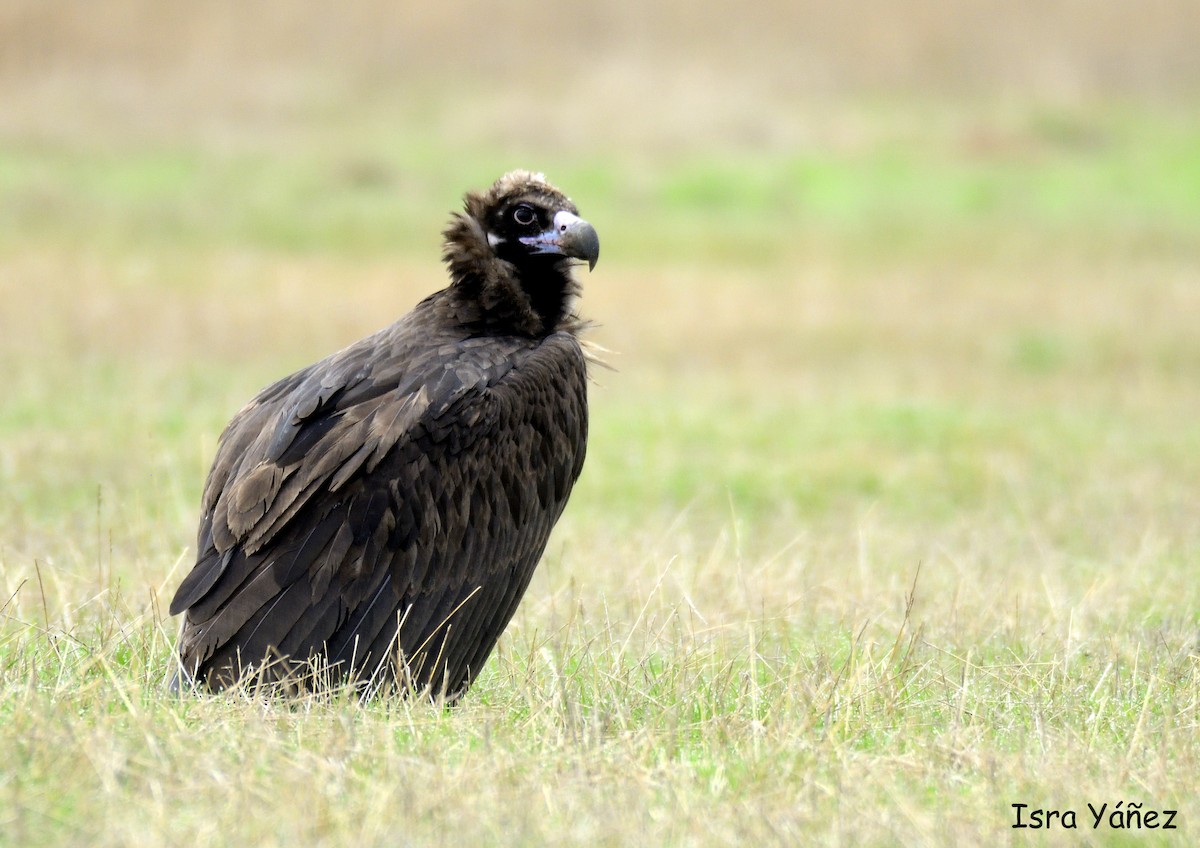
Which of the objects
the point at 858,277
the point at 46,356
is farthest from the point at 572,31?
the point at 46,356

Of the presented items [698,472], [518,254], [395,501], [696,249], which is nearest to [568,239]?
[518,254]

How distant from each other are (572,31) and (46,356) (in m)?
24.7

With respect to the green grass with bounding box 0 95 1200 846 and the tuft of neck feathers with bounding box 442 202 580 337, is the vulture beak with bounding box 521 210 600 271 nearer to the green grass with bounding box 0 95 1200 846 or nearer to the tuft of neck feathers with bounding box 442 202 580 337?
the tuft of neck feathers with bounding box 442 202 580 337

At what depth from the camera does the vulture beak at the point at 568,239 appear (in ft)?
19.6

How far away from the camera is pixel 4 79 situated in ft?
109

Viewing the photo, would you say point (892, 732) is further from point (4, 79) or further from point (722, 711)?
point (4, 79)

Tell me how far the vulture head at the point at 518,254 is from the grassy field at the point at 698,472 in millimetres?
1302

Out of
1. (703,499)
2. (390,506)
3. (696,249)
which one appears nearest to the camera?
(390,506)

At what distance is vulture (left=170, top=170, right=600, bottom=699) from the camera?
16.1ft

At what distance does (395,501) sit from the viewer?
510 centimetres

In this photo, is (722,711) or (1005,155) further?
(1005,155)

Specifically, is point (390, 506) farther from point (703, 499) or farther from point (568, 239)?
point (703, 499)

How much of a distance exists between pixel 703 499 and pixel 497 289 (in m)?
5.33

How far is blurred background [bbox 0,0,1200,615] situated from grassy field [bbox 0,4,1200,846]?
9 cm
